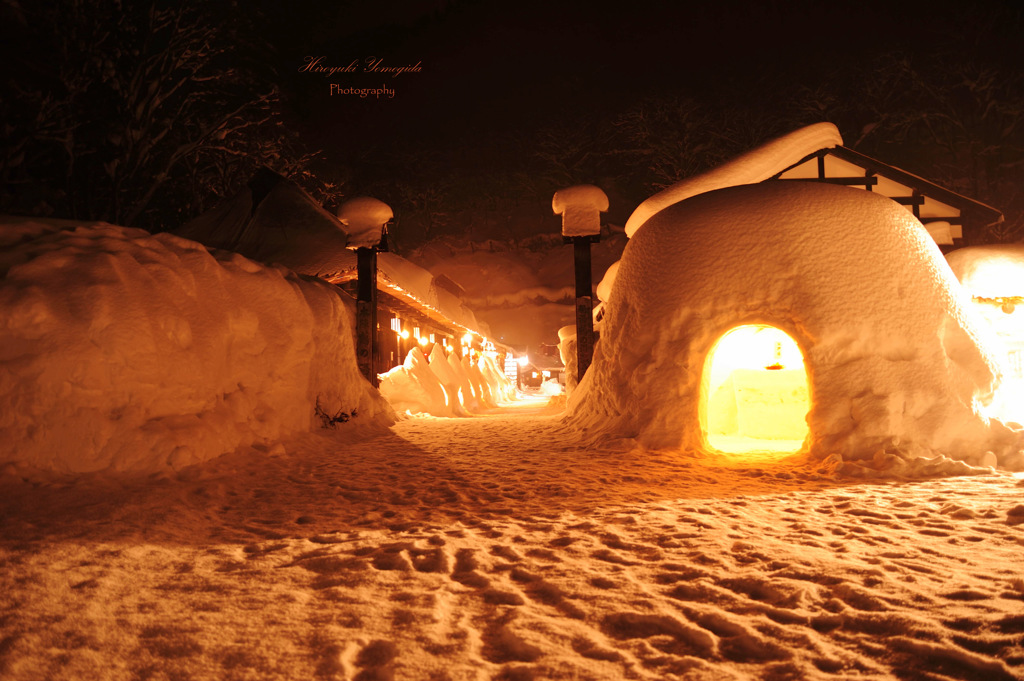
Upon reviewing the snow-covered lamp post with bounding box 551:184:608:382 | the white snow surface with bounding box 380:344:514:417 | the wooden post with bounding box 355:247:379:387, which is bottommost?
the white snow surface with bounding box 380:344:514:417

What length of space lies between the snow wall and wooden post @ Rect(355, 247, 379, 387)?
3.00 m

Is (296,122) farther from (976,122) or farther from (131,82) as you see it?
(976,122)

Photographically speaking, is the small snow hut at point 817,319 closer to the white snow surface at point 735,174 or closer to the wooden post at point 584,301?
the white snow surface at point 735,174

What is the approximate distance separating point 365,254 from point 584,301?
4.38m

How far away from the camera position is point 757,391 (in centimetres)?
827

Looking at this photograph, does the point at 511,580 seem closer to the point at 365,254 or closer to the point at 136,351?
the point at 136,351

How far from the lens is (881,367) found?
211 inches

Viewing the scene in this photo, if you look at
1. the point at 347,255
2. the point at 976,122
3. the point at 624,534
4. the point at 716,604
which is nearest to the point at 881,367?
the point at 624,534

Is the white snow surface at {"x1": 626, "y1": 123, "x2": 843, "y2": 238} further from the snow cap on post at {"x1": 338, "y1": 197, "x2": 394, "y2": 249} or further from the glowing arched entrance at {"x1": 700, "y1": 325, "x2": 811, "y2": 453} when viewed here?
the snow cap on post at {"x1": 338, "y1": 197, "x2": 394, "y2": 249}

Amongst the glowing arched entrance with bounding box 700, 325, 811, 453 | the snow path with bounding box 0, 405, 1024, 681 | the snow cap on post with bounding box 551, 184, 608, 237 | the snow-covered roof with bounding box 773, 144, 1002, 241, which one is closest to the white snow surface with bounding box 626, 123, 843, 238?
the snow cap on post with bounding box 551, 184, 608, 237

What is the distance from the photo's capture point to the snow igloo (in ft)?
17.2

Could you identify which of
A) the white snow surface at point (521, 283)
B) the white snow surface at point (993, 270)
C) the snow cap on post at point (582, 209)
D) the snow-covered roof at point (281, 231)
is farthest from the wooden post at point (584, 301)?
the white snow surface at point (521, 283)

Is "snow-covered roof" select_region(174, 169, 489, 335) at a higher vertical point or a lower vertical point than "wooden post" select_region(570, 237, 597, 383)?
higher

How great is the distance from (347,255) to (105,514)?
31.4 feet
